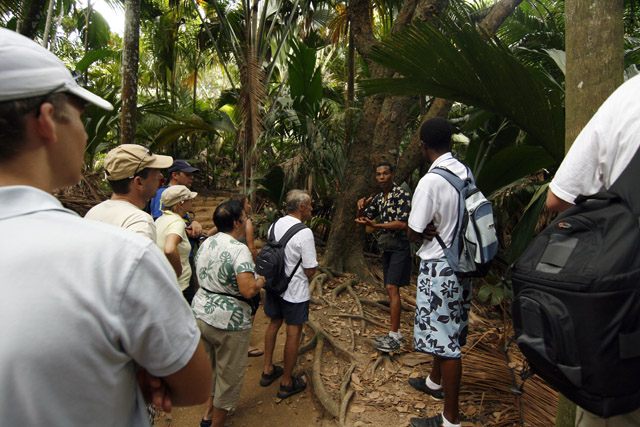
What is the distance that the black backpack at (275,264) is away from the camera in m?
3.20

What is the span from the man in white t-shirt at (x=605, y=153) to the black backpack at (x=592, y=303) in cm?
10

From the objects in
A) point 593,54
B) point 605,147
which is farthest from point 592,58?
point 605,147

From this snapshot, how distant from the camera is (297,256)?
3320mm

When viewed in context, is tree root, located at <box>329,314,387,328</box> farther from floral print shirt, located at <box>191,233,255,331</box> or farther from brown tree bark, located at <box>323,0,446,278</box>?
floral print shirt, located at <box>191,233,255,331</box>

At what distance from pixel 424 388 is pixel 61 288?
3179mm

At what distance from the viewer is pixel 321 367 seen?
12.4 feet

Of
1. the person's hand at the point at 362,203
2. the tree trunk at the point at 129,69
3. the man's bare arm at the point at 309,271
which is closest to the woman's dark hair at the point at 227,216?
the man's bare arm at the point at 309,271

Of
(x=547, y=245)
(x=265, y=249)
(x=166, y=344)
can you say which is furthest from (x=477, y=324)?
(x=166, y=344)

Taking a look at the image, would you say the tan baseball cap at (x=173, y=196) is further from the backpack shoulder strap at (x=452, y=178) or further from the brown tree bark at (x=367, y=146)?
the brown tree bark at (x=367, y=146)

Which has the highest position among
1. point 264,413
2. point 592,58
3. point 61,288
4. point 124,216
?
point 592,58

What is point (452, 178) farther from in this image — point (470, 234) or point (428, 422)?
point (428, 422)

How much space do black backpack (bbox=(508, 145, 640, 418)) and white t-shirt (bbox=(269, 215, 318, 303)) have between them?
220 centimetres

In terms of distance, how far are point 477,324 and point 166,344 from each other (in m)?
4.57

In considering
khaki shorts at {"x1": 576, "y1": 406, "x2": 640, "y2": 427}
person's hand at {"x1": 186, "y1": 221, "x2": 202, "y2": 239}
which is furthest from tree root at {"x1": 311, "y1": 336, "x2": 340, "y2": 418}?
khaki shorts at {"x1": 576, "y1": 406, "x2": 640, "y2": 427}
